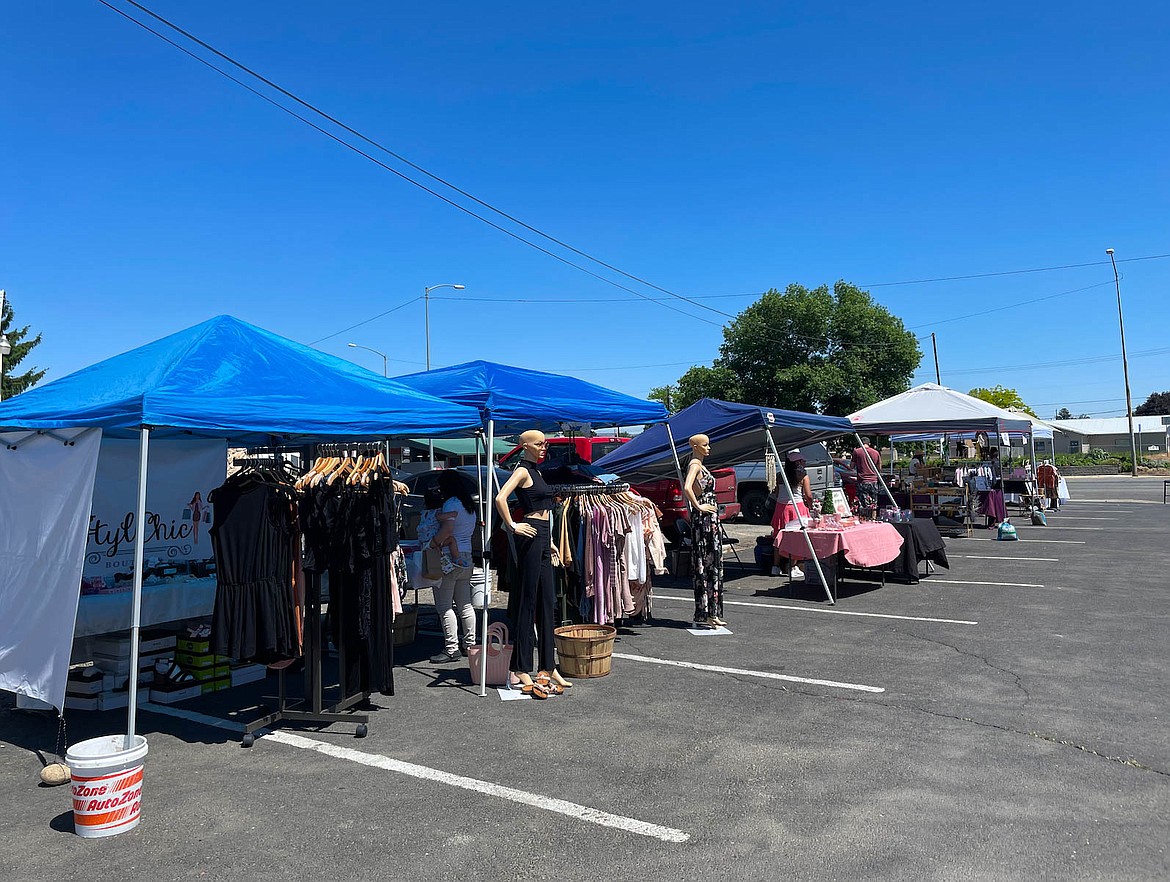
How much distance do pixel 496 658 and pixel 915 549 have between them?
6.94 meters

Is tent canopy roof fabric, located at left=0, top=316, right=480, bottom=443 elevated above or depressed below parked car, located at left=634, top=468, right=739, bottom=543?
above

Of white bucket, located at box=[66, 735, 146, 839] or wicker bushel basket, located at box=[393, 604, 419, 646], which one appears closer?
white bucket, located at box=[66, 735, 146, 839]

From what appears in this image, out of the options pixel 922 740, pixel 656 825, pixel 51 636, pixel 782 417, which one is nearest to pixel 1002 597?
pixel 782 417

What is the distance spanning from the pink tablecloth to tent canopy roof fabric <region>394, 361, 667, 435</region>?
253cm

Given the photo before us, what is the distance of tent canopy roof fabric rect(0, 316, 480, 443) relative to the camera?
4.73 m

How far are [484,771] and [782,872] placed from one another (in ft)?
6.06

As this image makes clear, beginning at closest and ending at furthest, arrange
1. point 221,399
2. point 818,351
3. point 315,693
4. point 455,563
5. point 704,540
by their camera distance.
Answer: point 221,399 → point 315,693 → point 455,563 → point 704,540 → point 818,351

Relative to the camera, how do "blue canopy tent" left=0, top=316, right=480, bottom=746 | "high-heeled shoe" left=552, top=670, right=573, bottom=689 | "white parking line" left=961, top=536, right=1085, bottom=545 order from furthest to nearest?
"white parking line" left=961, top=536, right=1085, bottom=545, "high-heeled shoe" left=552, top=670, right=573, bottom=689, "blue canopy tent" left=0, top=316, right=480, bottom=746

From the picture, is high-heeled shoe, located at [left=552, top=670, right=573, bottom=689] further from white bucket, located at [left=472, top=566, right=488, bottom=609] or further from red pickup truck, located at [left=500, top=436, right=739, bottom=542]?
red pickup truck, located at [left=500, top=436, right=739, bottom=542]

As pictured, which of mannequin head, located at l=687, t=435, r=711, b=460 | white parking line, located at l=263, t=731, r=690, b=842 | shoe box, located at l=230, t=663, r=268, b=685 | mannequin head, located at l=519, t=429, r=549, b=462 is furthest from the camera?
mannequin head, located at l=687, t=435, r=711, b=460

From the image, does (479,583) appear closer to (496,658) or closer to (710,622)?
(496,658)

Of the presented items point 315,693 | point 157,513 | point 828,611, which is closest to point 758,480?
point 828,611

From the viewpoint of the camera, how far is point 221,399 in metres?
4.98

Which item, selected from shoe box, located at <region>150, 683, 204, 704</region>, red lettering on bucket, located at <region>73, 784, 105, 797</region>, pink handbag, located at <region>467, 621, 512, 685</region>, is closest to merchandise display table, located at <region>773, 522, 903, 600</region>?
pink handbag, located at <region>467, 621, 512, 685</region>
